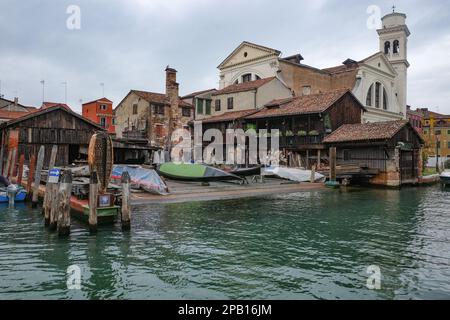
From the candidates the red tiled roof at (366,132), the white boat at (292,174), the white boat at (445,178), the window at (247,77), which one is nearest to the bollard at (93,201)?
the white boat at (292,174)

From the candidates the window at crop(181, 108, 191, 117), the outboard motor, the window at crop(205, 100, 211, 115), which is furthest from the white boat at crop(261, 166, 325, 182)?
the window at crop(181, 108, 191, 117)

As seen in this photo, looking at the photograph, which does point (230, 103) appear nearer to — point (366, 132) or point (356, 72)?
point (356, 72)

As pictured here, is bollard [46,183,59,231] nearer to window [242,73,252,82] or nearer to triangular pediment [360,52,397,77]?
window [242,73,252,82]

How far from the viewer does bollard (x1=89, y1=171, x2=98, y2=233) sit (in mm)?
9875

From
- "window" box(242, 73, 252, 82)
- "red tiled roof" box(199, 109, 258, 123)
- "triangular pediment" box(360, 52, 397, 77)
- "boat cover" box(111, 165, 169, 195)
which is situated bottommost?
"boat cover" box(111, 165, 169, 195)

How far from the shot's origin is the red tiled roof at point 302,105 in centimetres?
2867

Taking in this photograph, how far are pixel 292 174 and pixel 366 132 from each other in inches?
265

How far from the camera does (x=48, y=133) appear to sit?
23.7 meters

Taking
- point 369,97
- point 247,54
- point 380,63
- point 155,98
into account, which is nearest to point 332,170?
point 369,97

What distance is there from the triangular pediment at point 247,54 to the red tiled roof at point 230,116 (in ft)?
26.9

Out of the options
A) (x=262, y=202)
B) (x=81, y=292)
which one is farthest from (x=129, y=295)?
(x=262, y=202)

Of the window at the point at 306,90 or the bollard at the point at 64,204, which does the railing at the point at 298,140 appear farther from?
the bollard at the point at 64,204

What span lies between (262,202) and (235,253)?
879 cm

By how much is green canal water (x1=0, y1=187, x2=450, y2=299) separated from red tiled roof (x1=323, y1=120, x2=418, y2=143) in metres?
12.0
